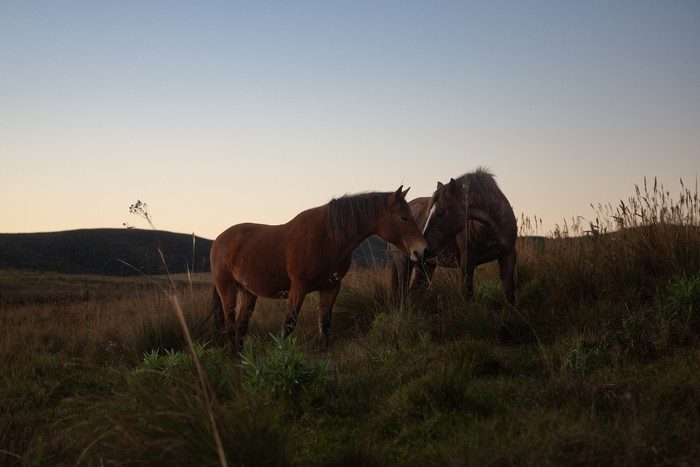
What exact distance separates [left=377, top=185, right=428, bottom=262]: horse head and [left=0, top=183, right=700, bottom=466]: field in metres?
0.80

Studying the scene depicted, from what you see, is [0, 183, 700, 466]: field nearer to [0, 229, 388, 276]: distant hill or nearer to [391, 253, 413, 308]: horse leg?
[391, 253, 413, 308]: horse leg

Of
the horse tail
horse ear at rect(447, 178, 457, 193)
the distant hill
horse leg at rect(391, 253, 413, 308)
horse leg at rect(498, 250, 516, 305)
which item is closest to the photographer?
horse leg at rect(498, 250, 516, 305)

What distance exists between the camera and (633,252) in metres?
6.48

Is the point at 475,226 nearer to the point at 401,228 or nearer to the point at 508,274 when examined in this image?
the point at 508,274

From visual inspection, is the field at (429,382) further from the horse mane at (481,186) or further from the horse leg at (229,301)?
the horse mane at (481,186)

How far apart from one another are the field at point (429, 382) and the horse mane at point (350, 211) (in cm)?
118

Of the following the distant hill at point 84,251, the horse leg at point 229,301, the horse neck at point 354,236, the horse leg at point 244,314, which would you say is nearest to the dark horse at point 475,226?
the horse neck at point 354,236

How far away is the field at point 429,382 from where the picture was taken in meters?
2.83

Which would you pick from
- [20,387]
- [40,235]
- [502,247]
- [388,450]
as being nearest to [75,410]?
[20,387]

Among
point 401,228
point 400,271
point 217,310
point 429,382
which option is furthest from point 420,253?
point 217,310

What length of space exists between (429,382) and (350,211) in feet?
10.7

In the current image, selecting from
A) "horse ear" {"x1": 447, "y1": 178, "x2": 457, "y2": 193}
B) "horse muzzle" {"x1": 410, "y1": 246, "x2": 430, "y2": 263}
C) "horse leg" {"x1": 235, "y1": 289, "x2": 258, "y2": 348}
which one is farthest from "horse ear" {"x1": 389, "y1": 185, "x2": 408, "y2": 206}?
"horse leg" {"x1": 235, "y1": 289, "x2": 258, "y2": 348}

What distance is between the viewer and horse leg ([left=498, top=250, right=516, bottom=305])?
22.6 feet

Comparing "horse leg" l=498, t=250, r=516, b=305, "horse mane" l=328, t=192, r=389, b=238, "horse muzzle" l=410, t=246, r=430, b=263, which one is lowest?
"horse leg" l=498, t=250, r=516, b=305
